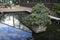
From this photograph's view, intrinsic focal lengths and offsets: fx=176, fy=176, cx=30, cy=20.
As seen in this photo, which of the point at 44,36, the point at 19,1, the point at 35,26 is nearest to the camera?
the point at 44,36

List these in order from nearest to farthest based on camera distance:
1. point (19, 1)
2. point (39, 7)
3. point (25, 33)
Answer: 1. point (25, 33)
2. point (39, 7)
3. point (19, 1)

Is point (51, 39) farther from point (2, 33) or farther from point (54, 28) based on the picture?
point (2, 33)

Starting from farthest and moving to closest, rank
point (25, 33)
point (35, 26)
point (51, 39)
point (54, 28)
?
point (54, 28), point (35, 26), point (51, 39), point (25, 33)

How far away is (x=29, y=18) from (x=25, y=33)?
6736 mm

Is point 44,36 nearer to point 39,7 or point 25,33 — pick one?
point 39,7

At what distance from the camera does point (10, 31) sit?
3.09m

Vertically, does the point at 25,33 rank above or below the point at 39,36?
above

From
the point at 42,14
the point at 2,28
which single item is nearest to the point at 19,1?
the point at 42,14

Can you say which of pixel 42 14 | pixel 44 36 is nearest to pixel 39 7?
pixel 42 14

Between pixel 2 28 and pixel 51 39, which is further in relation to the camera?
pixel 51 39

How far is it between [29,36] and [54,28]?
742 centimetres

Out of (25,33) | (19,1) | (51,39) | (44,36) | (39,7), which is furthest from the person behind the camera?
(19,1)

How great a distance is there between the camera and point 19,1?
66.8 feet

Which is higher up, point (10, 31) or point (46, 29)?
point (10, 31)
